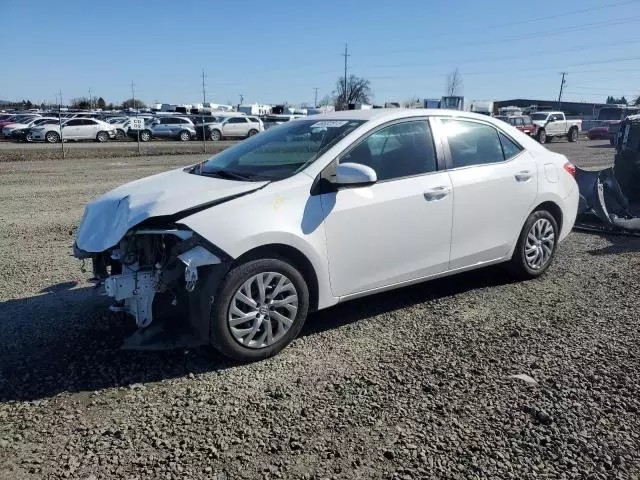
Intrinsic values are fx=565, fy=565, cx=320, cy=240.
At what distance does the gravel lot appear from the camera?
2816mm

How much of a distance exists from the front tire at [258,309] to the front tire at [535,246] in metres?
2.51

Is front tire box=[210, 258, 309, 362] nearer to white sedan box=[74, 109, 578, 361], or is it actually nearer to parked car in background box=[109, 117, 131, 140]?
white sedan box=[74, 109, 578, 361]

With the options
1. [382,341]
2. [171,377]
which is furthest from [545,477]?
Answer: [171,377]

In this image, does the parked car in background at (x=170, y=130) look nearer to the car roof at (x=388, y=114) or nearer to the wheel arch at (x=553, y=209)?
the car roof at (x=388, y=114)

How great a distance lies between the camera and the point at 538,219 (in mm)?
5488

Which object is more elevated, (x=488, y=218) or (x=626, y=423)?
(x=488, y=218)

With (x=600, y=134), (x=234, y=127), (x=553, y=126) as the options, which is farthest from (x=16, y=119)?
(x=600, y=134)

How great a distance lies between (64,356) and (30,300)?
1379 mm

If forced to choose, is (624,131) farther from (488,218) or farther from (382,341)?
(382,341)

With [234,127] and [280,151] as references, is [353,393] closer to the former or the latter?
[280,151]

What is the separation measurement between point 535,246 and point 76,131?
3175cm

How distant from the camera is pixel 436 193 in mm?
4625

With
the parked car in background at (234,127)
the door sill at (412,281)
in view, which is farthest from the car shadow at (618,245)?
the parked car in background at (234,127)

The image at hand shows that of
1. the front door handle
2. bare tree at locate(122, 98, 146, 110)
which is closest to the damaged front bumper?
the front door handle
